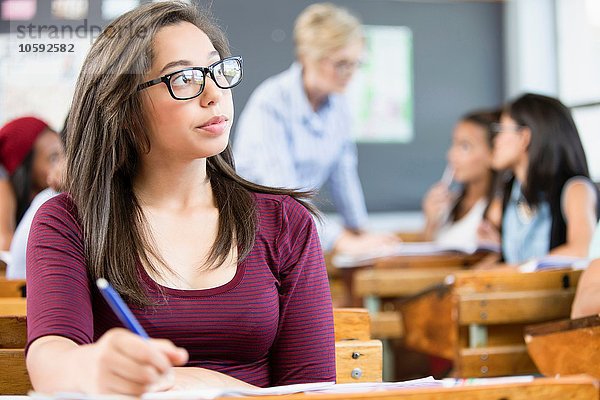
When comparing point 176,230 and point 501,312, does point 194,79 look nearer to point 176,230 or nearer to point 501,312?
point 176,230

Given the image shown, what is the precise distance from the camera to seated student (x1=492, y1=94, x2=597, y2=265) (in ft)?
11.8

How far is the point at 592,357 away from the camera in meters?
2.11

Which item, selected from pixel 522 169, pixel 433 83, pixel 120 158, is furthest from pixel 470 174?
pixel 120 158

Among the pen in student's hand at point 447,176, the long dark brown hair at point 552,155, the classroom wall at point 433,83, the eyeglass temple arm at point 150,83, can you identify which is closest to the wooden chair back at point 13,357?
the eyeglass temple arm at point 150,83

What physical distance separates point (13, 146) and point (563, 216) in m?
2.15

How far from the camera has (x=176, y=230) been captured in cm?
161

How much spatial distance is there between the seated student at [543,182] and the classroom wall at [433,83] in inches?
89.5

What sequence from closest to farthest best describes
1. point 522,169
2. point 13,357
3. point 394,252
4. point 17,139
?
point 13,357 < point 17,139 < point 522,169 < point 394,252

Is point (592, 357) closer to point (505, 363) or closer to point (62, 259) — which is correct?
point (505, 363)

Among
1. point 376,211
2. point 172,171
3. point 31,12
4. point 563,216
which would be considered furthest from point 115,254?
point 376,211

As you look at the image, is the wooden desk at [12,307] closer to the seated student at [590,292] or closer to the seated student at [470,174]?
the seated student at [590,292]

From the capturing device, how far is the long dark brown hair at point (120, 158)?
60.4 inches

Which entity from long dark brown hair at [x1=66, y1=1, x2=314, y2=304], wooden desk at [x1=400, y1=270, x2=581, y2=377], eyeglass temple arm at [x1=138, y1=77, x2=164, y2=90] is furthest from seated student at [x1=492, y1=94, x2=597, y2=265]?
eyeglass temple arm at [x1=138, y1=77, x2=164, y2=90]

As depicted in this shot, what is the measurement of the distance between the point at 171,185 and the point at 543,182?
8.16 feet
